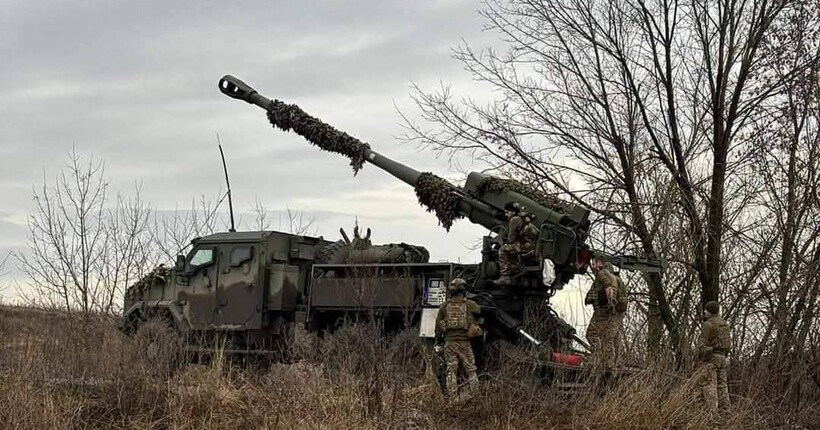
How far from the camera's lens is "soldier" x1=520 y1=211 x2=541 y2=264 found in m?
11.6

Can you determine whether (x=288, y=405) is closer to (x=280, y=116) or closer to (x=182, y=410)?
(x=182, y=410)

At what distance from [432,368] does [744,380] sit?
3.94 meters

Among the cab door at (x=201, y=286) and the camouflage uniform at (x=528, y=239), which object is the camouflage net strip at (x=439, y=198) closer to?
the camouflage uniform at (x=528, y=239)

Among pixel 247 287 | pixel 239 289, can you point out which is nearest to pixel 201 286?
pixel 239 289

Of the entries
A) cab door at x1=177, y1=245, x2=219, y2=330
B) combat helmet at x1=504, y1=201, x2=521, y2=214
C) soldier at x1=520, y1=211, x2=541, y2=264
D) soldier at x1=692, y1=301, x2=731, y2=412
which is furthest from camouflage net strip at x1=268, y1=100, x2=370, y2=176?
soldier at x1=692, y1=301, x2=731, y2=412

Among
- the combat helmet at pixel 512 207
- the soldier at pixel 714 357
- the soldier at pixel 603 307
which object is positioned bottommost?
the soldier at pixel 714 357

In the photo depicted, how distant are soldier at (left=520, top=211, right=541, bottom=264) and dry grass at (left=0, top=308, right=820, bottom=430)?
6.77ft

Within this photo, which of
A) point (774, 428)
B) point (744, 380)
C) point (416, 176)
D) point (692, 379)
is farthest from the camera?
point (416, 176)

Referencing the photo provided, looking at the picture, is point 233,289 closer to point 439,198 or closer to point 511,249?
point 439,198

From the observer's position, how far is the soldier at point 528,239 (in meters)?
11.6

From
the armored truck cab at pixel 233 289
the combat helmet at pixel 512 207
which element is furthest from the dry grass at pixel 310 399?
the armored truck cab at pixel 233 289

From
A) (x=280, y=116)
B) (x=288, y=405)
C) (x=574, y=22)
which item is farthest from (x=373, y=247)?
(x=288, y=405)

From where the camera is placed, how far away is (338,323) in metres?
13.5

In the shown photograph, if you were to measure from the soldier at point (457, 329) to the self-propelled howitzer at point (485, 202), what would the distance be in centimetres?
122
